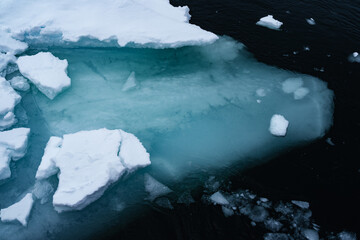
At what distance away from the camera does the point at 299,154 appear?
3373 mm

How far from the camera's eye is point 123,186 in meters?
2.91

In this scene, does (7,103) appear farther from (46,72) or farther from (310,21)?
(310,21)

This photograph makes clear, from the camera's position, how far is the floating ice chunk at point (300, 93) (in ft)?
13.4

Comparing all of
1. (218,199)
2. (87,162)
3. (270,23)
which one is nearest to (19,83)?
(87,162)

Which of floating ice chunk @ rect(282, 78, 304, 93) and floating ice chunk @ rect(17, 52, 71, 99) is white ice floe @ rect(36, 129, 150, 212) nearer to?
floating ice chunk @ rect(17, 52, 71, 99)

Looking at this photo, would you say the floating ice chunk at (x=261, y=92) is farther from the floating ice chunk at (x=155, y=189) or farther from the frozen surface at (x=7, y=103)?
the frozen surface at (x=7, y=103)

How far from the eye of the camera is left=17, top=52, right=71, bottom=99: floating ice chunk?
3.65m

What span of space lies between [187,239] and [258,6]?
6177 millimetres

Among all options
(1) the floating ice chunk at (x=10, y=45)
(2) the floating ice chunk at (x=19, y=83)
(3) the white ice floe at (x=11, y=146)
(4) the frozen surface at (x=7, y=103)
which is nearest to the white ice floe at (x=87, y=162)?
(3) the white ice floe at (x=11, y=146)

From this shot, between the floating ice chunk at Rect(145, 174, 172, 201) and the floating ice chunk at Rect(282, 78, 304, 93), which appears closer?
the floating ice chunk at Rect(145, 174, 172, 201)

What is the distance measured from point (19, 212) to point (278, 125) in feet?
11.7

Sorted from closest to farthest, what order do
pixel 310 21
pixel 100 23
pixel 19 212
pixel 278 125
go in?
pixel 19 212 < pixel 278 125 < pixel 100 23 < pixel 310 21

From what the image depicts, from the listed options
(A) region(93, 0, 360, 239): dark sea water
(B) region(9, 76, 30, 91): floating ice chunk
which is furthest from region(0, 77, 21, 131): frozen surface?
(A) region(93, 0, 360, 239): dark sea water

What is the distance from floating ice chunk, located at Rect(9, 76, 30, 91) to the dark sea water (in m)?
2.73
